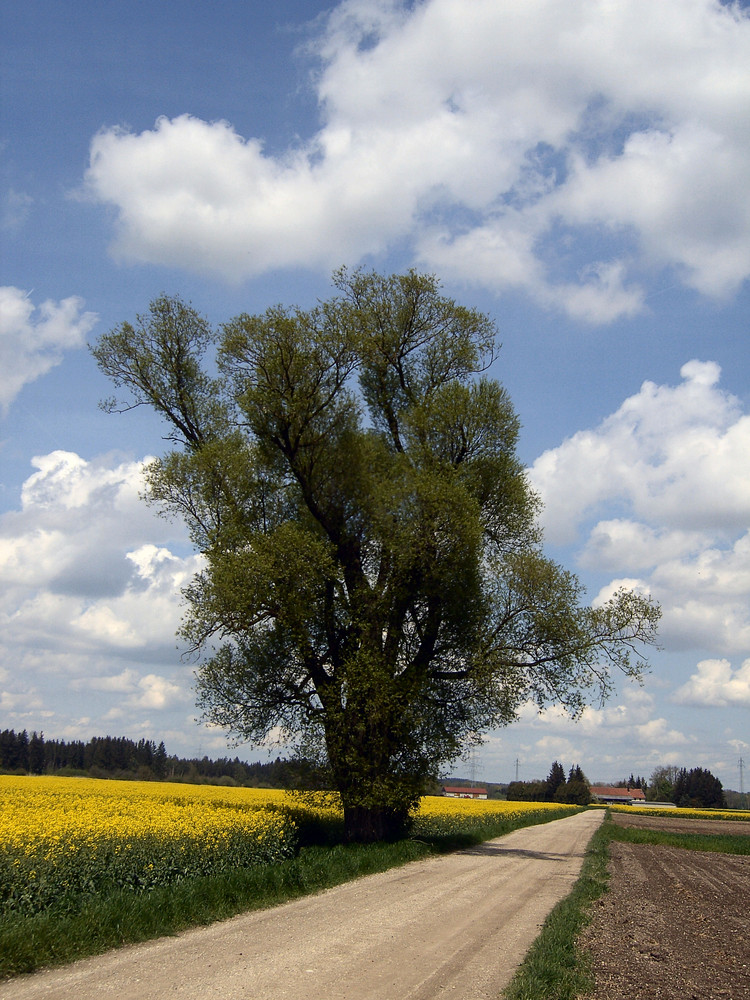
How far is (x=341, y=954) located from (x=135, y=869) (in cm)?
565

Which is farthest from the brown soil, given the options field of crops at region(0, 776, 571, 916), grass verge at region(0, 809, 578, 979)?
field of crops at region(0, 776, 571, 916)

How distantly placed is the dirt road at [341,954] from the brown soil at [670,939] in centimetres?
116

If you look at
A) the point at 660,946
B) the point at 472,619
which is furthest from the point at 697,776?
the point at 660,946

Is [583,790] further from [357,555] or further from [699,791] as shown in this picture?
[357,555]

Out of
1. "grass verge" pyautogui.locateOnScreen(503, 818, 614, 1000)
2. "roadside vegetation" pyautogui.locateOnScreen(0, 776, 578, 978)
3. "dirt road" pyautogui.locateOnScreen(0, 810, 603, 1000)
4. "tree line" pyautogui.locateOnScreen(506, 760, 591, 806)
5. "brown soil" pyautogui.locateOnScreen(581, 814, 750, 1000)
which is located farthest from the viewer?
"tree line" pyautogui.locateOnScreen(506, 760, 591, 806)

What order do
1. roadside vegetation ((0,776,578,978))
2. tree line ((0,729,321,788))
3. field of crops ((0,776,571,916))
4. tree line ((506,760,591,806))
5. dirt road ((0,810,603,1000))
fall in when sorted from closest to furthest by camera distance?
dirt road ((0,810,603,1000)), roadside vegetation ((0,776,578,978)), field of crops ((0,776,571,916)), tree line ((0,729,321,788)), tree line ((506,760,591,806))

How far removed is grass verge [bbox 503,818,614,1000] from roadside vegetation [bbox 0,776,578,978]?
15.5ft

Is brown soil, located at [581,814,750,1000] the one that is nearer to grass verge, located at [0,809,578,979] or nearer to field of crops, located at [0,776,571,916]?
grass verge, located at [0,809,578,979]

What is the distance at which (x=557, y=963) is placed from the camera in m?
9.48

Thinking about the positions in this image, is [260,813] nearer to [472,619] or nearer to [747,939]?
[472,619]

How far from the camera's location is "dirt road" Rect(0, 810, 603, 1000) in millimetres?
8086

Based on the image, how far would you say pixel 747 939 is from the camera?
12.4 meters

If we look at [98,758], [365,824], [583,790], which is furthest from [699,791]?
[365,824]

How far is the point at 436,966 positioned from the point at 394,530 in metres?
15.1
